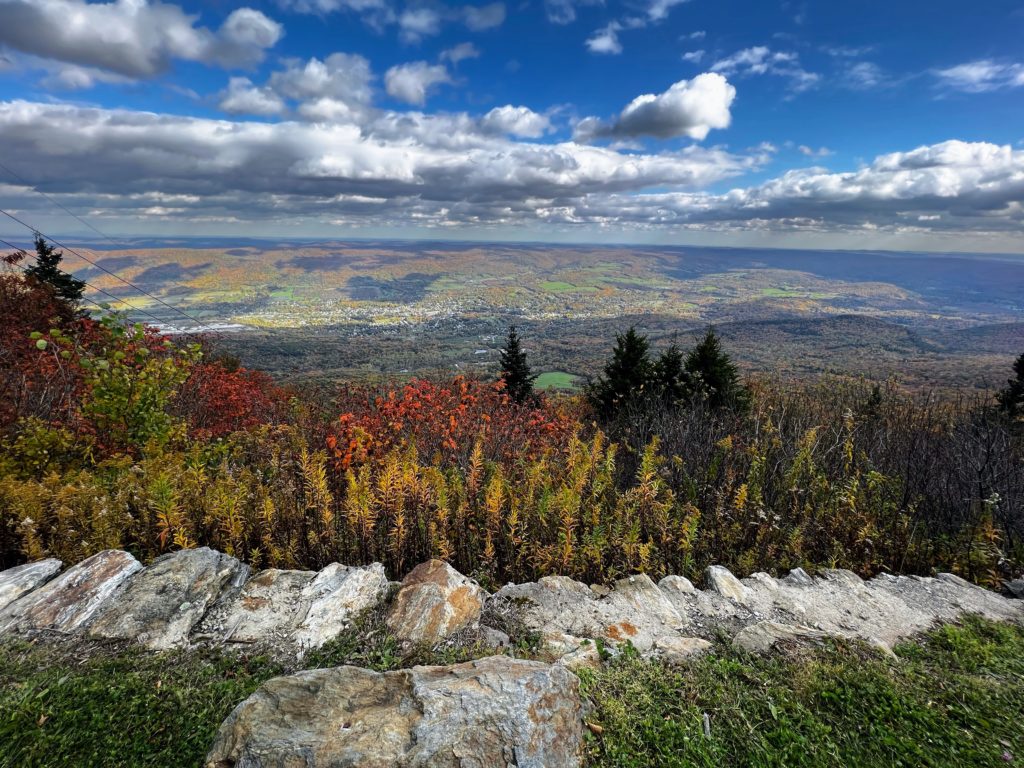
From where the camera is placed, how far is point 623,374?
17.0 m

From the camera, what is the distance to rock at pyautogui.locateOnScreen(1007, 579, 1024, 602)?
5105 millimetres

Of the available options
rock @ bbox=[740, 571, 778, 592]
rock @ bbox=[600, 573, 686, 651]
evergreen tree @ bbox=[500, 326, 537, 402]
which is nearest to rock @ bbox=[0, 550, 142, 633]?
rock @ bbox=[600, 573, 686, 651]

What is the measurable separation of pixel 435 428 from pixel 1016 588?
308 inches

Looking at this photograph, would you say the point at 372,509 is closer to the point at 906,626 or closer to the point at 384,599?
the point at 384,599

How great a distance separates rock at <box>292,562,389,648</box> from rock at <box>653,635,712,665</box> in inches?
88.1

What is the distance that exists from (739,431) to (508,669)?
9.45 m

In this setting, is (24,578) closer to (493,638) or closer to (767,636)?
(493,638)

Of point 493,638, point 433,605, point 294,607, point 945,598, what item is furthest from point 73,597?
point 945,598

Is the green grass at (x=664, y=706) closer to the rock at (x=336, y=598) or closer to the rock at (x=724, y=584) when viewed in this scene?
the rock at (x=336, y=598)

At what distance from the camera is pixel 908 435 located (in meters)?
9.35

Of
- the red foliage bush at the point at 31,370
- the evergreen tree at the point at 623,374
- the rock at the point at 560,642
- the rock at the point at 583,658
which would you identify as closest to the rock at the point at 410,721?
the rock at the point at 583,658

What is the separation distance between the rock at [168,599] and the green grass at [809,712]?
297 cm

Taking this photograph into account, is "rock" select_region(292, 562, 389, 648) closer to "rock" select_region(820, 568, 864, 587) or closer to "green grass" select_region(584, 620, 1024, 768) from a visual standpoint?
"green grass" select_region(584, 620, 1024, 768)

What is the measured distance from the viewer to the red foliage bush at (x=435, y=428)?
7332 mm
